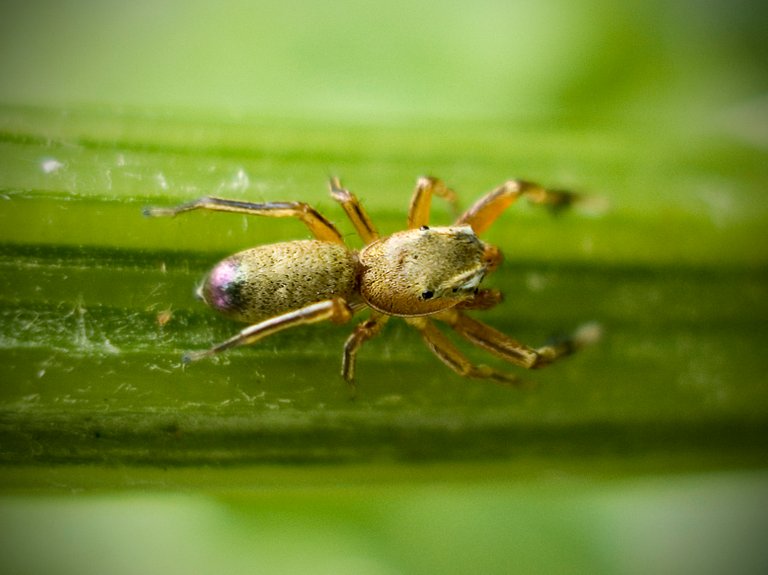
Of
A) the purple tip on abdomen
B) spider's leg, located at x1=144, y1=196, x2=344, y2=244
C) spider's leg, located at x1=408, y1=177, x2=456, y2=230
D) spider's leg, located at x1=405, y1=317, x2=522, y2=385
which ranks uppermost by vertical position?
spider's leg, located at x1=408, y1=177, x2=456, y2=230

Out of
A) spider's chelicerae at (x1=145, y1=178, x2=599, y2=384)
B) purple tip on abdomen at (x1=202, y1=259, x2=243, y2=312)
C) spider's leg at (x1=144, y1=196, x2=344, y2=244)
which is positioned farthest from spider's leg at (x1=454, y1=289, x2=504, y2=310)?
purple tip on abdomen at (x1=202, y1=259, x2=243, y2=312)

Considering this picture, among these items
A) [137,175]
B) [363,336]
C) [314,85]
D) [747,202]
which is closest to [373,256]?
[363,336]

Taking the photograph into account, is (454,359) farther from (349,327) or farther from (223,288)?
(223,288)

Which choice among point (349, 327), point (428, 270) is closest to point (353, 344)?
point (349, 327)

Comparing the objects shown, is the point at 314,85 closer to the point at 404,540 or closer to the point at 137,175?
the point at 137,175

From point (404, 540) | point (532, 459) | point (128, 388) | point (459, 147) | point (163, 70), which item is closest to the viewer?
point (128, 388)

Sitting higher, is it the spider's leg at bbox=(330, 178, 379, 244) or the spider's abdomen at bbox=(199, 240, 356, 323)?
the spider's leg at bbox=(330, 178, 379, 244)

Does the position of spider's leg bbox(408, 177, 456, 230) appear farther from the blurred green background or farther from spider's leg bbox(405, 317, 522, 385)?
spider's leg bbox(405, 317, 522, 385)
